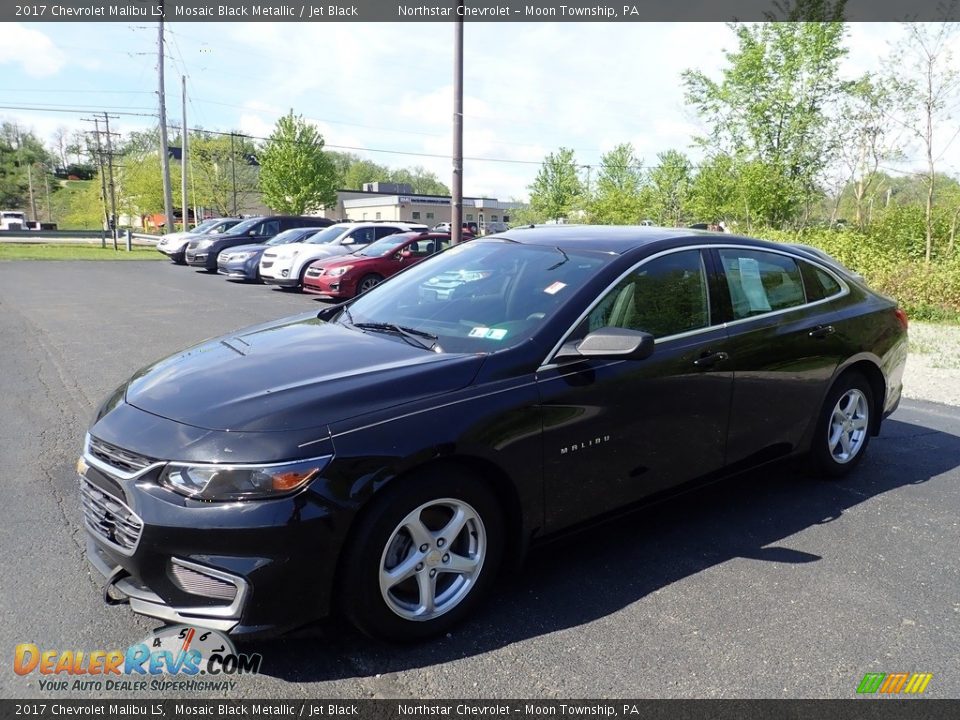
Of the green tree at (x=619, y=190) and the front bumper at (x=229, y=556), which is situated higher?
the green tree at (x=619, y=190)

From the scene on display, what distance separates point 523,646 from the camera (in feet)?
9.28

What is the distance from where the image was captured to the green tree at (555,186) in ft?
200

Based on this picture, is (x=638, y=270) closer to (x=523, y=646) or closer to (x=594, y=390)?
(x=594, y=390)

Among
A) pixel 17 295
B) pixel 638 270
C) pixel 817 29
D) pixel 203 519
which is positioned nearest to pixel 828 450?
pixel 638 270

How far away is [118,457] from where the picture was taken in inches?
105

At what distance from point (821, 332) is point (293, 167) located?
2019 inches

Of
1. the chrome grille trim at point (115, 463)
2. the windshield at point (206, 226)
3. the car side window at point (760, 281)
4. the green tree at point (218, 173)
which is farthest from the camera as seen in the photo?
the green tree at point (218, 173)

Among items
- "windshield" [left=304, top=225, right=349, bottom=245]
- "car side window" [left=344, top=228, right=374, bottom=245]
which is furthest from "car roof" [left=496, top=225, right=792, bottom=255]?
"windshield" [left=304, top=225, right=349, bottom=245]

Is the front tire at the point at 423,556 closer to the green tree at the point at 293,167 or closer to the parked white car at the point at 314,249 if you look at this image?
the parked white car at the point at 314,249

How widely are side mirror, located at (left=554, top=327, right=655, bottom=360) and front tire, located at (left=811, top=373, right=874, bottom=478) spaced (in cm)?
205

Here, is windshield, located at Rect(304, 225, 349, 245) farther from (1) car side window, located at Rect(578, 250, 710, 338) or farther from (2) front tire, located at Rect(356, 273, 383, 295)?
(1) car side window, located at Rect(578, 250, 710, 338)

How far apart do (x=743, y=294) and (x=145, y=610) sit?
3.35m

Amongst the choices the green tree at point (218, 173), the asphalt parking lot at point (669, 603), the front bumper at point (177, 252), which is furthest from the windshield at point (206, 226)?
the green tree at point (218, 173)

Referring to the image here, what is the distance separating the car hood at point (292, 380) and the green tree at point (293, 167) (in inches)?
2014
